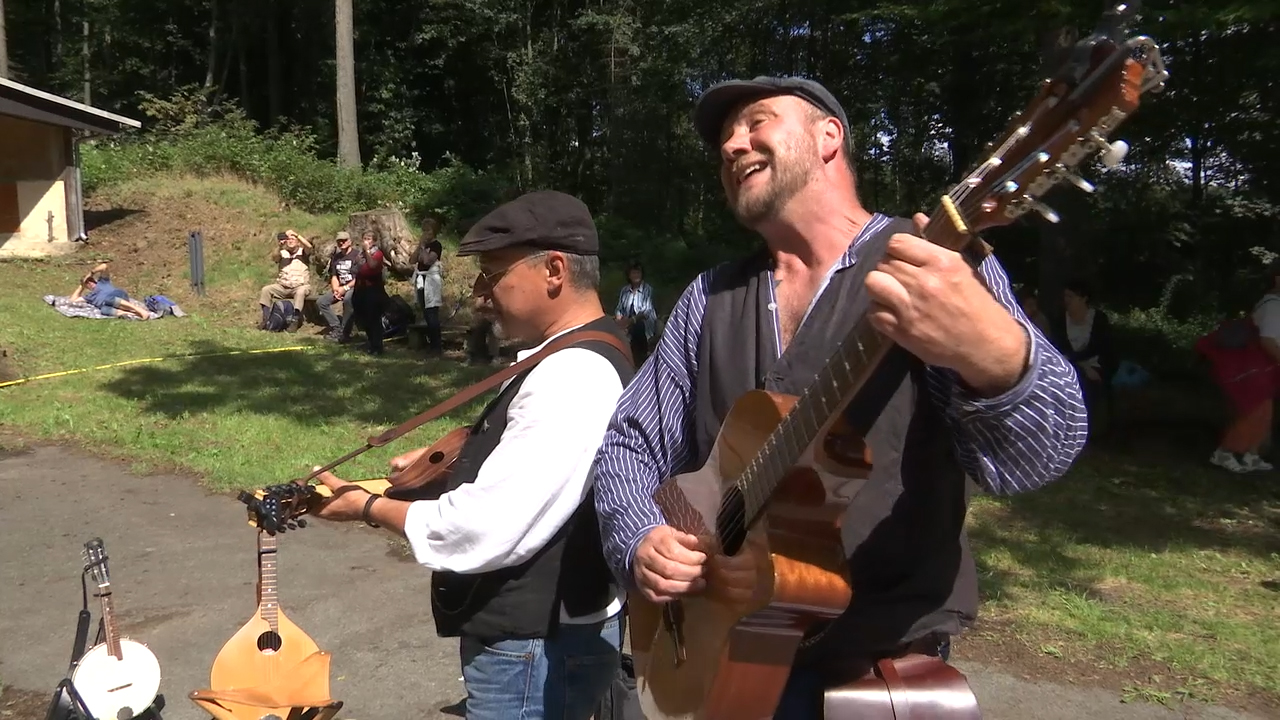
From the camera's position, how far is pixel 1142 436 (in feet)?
30.2

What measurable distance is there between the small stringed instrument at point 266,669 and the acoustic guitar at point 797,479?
58.4 inches

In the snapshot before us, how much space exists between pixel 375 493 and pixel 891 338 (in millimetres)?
1583

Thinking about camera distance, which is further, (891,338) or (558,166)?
(558,166)

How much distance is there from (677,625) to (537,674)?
1.80ft

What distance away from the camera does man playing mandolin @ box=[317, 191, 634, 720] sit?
222cm

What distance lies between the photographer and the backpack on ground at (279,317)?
16.2m

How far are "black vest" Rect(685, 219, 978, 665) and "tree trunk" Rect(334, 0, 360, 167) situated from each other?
23.0m

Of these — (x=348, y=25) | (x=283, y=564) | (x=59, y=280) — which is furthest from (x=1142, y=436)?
(x=348, y=25)

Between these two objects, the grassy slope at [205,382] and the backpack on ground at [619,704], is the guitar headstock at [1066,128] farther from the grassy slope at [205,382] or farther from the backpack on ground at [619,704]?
the grassy slope at [205,382]

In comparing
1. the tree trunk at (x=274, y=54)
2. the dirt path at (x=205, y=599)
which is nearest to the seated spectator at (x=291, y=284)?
the dirt path at (x=205, y=599)

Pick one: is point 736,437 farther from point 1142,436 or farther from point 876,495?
point 1142,436

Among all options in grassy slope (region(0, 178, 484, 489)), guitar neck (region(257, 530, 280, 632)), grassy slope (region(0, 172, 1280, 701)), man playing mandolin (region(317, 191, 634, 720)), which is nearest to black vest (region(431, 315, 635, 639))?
man playing mandolin (region(317, 191, 634, 720))

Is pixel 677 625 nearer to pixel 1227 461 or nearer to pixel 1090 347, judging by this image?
pixel 1227 461

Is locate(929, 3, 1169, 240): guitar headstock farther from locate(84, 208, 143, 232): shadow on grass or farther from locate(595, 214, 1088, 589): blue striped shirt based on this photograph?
locate(84, 208, 143, 232): shadow on grass
